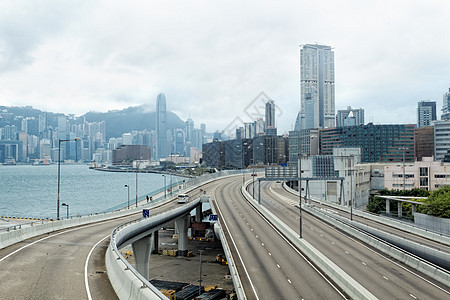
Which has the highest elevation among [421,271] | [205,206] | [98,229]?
[98,229]

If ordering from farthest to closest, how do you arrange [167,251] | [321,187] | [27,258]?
[321,187], [167,251], [27,258]

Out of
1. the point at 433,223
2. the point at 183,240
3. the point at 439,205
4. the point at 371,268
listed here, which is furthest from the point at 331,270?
the point at 183,240

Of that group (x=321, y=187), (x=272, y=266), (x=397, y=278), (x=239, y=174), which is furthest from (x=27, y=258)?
(x=239, y=174)

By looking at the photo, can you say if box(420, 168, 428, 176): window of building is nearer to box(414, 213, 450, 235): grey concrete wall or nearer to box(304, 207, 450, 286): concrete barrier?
box(414, 213, 450, 235): grey concrete wall

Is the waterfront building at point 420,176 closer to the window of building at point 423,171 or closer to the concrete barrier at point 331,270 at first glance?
the window of building at point 423,171

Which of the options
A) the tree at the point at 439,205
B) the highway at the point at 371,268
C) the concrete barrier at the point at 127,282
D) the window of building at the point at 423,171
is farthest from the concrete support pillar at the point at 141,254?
the window of building at the point at 423,171

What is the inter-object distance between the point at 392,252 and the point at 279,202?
35666mm

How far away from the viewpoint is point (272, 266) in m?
28.7

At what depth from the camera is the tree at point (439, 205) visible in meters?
46.5

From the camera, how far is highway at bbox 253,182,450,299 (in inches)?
934

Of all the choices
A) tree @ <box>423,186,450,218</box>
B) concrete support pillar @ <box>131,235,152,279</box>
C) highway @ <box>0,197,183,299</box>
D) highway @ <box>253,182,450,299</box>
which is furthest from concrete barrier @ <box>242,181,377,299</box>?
tree @ <box>423,186,450,218</box>

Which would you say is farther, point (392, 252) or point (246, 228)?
point (246, 228)

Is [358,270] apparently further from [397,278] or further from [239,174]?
[239,174]

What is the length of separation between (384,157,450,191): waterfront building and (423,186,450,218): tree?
116 ft
